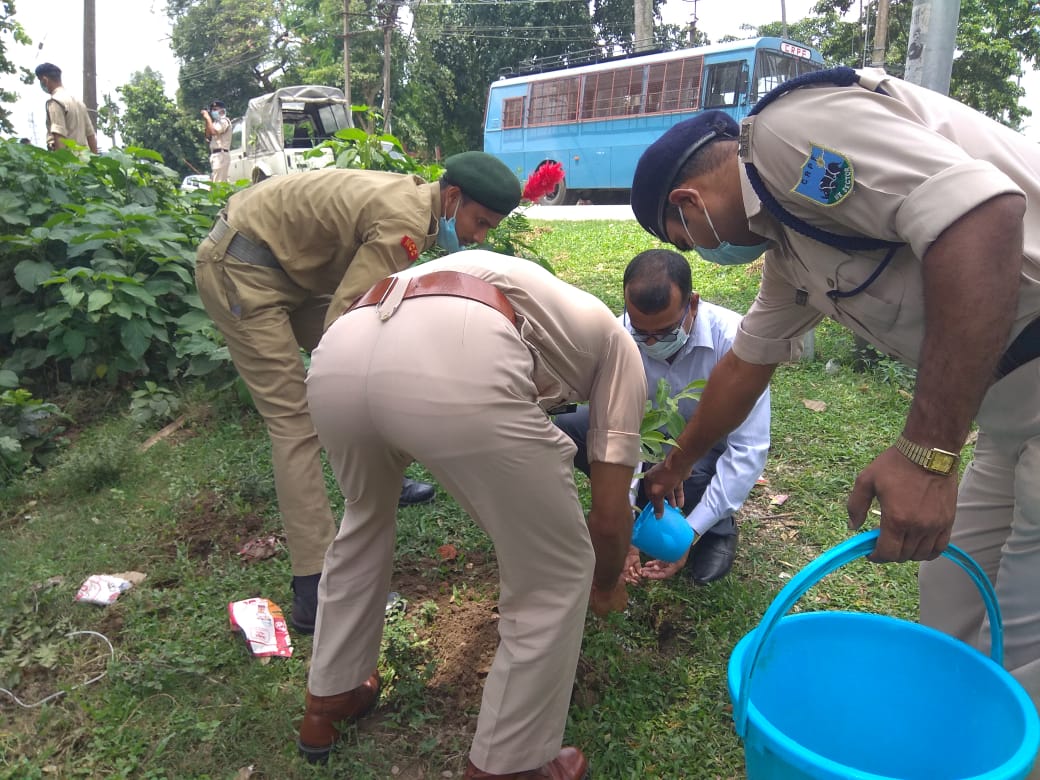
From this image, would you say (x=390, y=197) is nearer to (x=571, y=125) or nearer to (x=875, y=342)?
(x=875, y=342)

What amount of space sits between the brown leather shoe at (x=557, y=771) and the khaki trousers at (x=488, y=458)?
4cm

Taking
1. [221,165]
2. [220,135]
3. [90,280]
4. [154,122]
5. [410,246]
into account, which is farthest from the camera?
[154,122]

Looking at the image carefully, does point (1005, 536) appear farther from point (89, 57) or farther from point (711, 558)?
point (89, 57)

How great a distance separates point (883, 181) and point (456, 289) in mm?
792

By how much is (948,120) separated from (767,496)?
223cm

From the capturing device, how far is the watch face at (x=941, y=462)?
4.00 ft

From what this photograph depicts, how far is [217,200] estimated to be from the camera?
5391mm

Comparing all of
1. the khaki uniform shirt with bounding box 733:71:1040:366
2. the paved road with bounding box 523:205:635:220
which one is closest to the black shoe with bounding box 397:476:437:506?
the khaki uniform shirt with bounding box 733:71:1040:366

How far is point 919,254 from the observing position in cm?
120

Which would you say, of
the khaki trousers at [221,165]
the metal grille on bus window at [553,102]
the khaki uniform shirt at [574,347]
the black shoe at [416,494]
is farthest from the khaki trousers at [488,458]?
the metal grille on bus window at [553,102]

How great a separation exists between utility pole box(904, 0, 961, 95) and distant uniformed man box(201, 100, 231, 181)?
47.5 ft

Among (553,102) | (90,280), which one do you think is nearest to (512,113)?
(553,102)

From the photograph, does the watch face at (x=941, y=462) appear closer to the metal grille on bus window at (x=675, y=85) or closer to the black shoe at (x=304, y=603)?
the black shoe at (x=304, y=603)

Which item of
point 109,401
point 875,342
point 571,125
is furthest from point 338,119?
point 875,342
